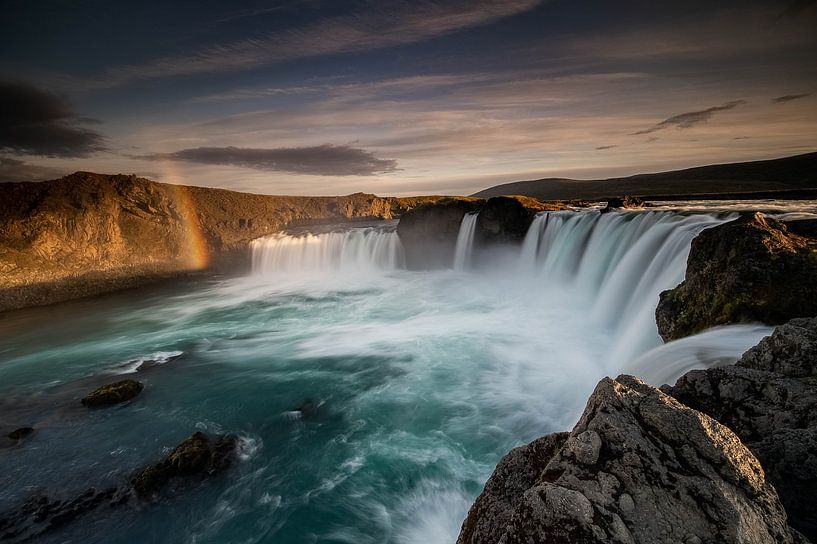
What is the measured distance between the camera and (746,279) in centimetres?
701

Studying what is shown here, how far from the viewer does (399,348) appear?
16.7 metres

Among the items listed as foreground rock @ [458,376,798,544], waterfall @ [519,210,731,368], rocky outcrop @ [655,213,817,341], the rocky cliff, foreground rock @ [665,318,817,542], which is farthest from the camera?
the rocky cliff

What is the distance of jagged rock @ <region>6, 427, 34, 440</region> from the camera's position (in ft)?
35.4

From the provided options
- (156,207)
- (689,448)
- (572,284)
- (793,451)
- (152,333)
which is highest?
(156,207)

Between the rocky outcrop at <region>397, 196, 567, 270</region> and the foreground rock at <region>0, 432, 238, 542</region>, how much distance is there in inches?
904

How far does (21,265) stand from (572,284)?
1698 inches

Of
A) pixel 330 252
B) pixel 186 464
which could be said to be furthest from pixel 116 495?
pixel 330 252

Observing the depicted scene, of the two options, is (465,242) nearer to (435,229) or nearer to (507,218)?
(435,229)

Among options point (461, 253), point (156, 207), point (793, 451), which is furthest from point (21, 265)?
point (793, 451)

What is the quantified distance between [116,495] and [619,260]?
19.5 m

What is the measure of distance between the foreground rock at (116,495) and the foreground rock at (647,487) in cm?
874

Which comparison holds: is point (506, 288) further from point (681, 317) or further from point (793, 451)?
point (793, 451)

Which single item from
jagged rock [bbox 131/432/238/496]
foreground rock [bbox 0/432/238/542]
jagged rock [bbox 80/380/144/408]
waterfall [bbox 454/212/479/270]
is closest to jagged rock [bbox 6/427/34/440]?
jagged rock [bbox 80/380/144/408]

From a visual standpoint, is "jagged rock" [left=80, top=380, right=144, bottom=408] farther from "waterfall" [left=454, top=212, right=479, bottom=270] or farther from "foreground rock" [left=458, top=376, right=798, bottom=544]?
"waterfall" [left=454, top=212, right=479, bottom=270]
